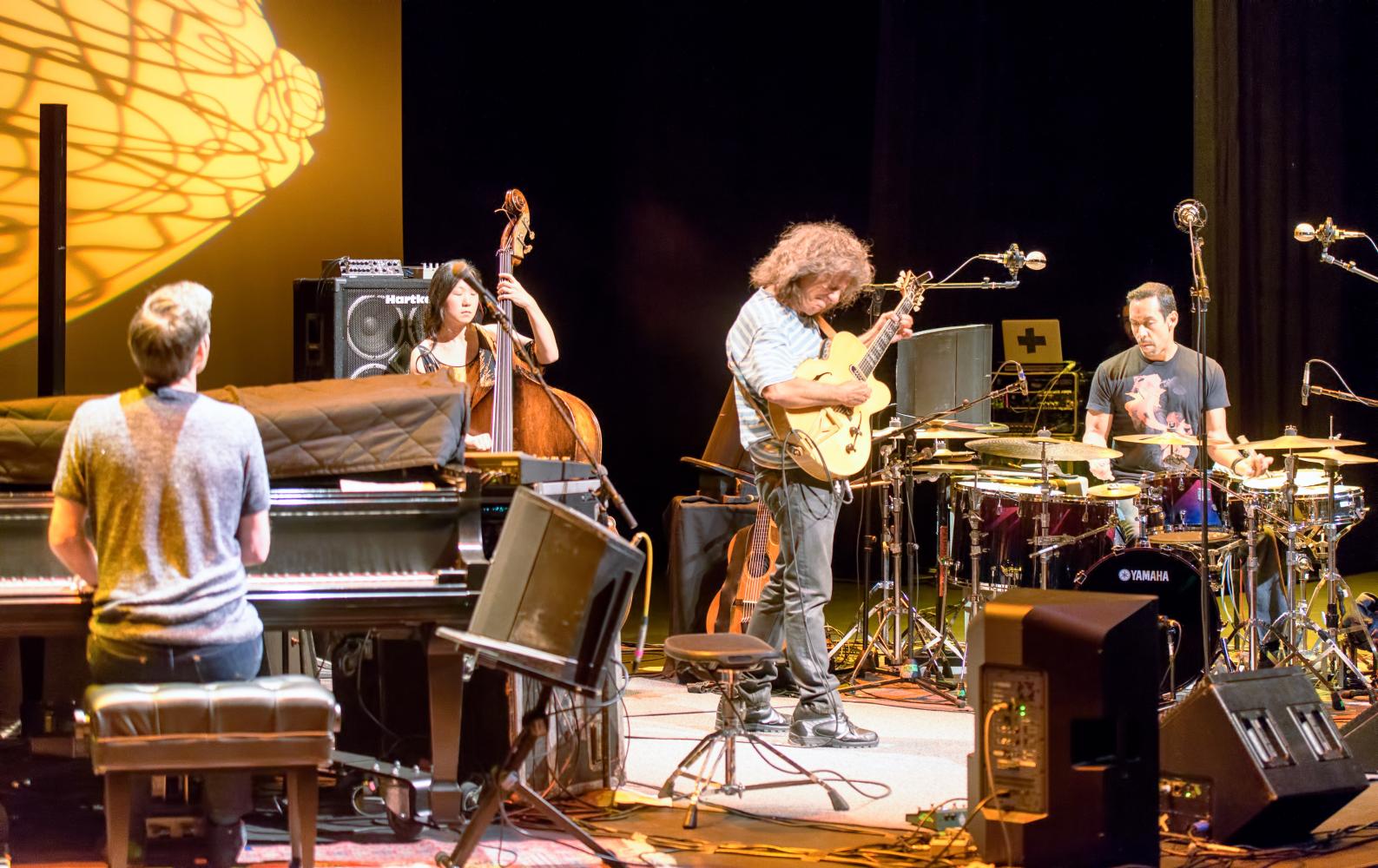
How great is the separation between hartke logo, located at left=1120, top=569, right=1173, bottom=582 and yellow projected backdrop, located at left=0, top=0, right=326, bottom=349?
4.18 meters

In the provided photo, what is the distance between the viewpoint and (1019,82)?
10.4 metres

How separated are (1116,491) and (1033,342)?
3.25 meters

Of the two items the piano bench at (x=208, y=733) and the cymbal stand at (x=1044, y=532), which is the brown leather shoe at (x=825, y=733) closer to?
the cymbal stand at (x=1044, y=532)

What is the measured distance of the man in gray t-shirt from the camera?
359 centimetres

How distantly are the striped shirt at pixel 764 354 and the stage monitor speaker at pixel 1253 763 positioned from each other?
1.60m

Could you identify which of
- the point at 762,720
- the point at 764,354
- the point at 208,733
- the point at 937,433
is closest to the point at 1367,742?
the point at 762,720

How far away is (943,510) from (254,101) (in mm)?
3766

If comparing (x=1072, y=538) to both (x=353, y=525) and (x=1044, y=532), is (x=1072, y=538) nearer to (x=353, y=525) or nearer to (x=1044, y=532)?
(x=1044, y=532)

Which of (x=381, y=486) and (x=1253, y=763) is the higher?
(x=381, y=486)

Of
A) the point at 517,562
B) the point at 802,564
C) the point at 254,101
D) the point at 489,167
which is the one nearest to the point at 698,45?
the point at 489,167

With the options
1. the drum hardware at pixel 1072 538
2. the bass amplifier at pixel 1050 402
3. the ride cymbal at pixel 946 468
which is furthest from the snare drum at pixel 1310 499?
the bass amplifier at pixel 1050 402

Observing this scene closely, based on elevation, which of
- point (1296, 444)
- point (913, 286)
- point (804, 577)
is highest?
point (913, 286)

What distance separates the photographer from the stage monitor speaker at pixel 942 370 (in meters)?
6.76

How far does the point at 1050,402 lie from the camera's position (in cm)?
921
